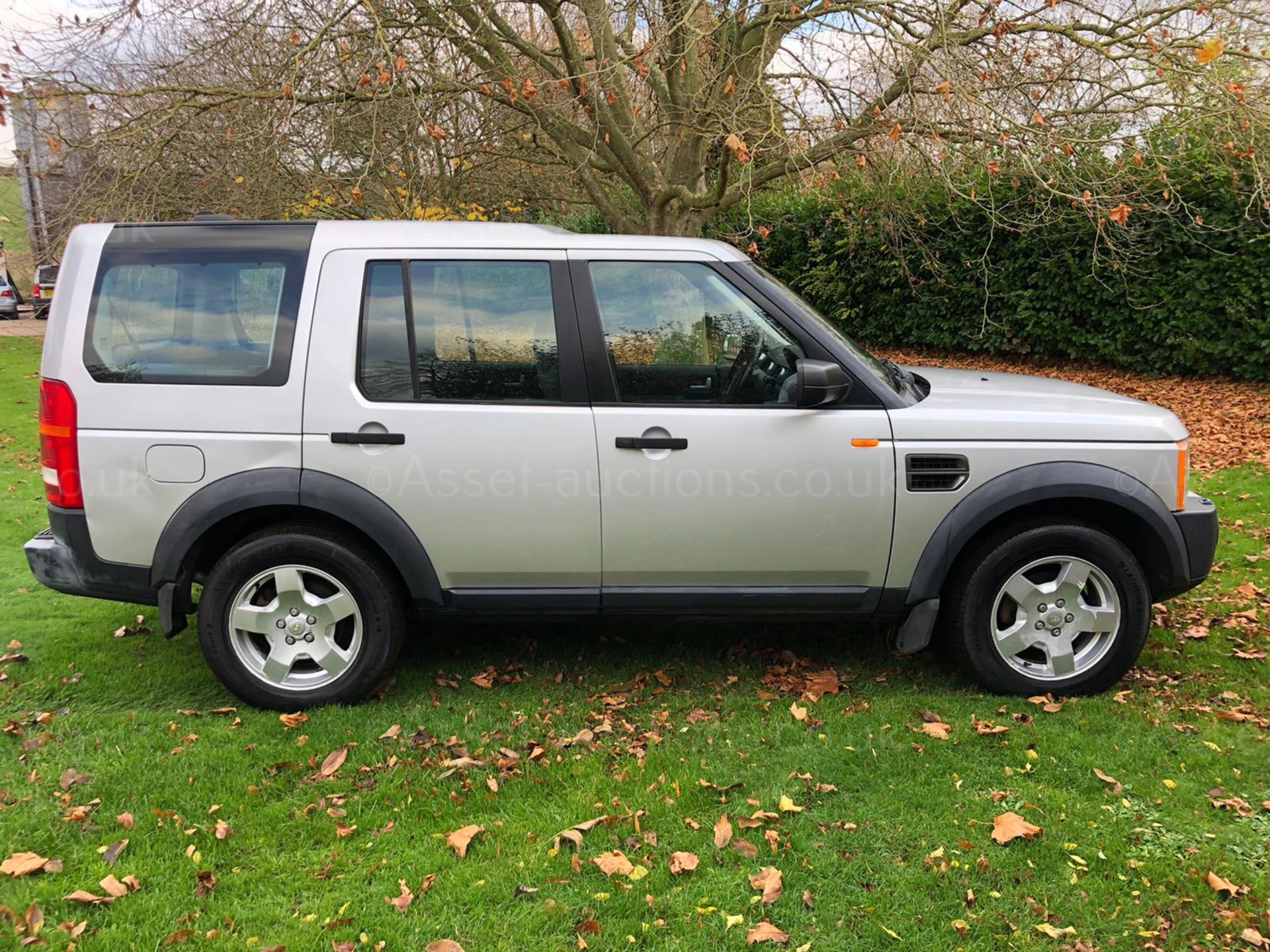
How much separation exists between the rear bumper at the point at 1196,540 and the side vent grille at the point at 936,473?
90 centimetres

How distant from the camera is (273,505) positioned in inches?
141

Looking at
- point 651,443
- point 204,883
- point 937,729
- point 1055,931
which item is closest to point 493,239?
point 651,443

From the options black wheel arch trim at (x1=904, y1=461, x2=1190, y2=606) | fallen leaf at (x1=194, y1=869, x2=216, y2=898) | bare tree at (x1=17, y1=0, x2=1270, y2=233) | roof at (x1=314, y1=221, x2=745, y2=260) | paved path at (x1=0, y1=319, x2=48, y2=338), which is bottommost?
fallen leaf at (x1=194, y1=869, x2=216, y2=898)

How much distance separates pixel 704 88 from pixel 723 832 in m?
6.90

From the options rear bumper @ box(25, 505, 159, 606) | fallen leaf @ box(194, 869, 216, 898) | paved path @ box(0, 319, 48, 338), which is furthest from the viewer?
paved path @ box(0, 319, 48, 338)

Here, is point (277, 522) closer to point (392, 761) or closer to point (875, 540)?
point (392, 761)

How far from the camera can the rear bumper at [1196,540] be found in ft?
12.0

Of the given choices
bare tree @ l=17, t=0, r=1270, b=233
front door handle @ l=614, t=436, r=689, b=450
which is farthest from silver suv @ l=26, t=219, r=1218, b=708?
bare tree @ l=17, t=0, r=1270, b=233

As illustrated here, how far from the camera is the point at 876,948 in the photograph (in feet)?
8.16

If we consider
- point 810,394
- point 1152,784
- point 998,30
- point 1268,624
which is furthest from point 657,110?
point 1152,784

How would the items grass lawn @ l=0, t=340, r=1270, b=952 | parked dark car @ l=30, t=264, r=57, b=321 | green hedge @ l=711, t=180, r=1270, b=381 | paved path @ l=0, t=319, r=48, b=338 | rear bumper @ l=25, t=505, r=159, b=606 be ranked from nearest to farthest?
grass lawn @ l=0, t=340, r=1270, b=952 → rear bumper @ l=25, t=505, r=159, b=606 → green hedge @ l=711, t=180, r=1270, b=381 → paved path @ l=0, t=319, r=48, b=338 → parked dark car @ l=30, t=264, r=57, b=321

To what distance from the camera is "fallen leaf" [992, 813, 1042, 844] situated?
114 inches

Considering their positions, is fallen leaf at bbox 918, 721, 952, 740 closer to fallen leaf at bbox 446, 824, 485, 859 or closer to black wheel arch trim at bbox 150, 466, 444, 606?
fallen leaf at bbox 446, 824, 485, 859

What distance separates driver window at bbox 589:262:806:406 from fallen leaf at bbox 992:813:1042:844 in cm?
174
